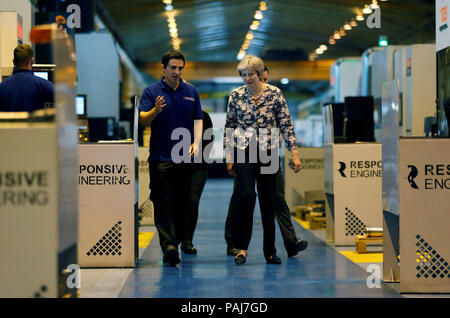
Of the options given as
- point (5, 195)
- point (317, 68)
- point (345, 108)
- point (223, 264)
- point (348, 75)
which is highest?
point (317, 68)

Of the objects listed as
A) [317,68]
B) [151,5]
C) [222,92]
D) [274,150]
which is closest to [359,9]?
[151,5]

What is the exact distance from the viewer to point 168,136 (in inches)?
236

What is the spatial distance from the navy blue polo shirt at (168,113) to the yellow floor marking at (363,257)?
1.77 meters

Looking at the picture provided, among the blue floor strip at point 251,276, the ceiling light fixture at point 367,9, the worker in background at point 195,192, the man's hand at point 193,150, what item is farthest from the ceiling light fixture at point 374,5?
the man's hand at point 193,150

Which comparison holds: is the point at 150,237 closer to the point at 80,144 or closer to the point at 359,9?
the point at 80,144

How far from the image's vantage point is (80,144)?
5.91 m

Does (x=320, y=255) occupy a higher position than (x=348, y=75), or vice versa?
(x=348, y=75)

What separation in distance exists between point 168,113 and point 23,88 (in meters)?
1.23

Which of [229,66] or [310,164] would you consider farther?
[229,66]

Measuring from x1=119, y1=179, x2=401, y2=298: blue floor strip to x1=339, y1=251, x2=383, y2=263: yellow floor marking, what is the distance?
86mm

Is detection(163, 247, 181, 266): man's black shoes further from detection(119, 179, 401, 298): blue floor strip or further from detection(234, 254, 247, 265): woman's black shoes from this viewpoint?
detection(234, 254, 247, 265): woman's black shoes

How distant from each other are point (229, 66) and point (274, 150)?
70.0 ft

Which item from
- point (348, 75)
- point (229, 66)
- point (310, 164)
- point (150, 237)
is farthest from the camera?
point (229, 66)

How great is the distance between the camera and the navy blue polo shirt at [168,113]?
19.6ft
